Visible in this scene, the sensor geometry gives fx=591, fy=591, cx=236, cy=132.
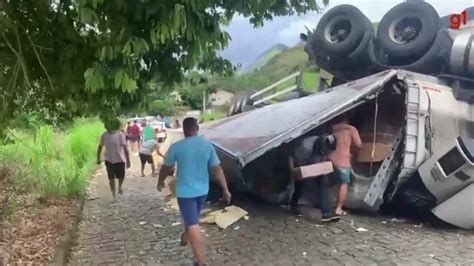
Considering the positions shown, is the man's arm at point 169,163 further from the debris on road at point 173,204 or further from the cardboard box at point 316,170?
the debris on road at point 173,204

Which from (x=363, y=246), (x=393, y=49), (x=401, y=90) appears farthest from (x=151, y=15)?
(x=393, y=49)

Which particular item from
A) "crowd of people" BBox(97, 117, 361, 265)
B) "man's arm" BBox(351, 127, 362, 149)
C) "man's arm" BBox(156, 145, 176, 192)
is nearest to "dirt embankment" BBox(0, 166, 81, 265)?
"crowd of people" BBox(97, 117, 361, 265)

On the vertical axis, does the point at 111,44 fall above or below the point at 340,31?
below

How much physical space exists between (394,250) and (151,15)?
3.82 metres

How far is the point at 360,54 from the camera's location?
920 centimetres

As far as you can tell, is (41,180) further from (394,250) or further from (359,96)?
(394,250)

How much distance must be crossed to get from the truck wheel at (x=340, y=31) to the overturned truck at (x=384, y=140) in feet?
4.80

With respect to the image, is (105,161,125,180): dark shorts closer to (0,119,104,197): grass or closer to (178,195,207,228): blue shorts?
(0,119,104,197): grass

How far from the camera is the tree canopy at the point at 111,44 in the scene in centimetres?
326

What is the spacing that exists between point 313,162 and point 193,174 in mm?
2835

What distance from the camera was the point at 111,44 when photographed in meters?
3.35

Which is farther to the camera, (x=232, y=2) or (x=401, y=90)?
(x=401, y=90)

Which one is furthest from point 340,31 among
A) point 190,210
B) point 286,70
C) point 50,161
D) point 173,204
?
point 50,161

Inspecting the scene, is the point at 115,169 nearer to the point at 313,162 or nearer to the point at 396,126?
the point at 313,162
